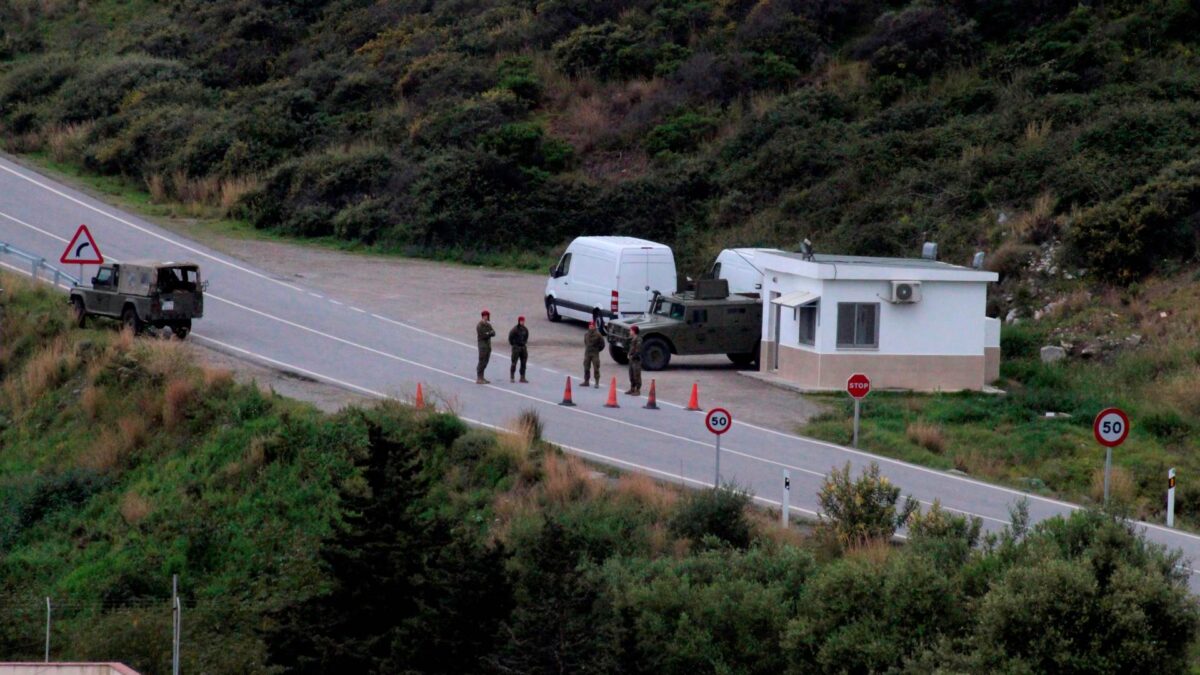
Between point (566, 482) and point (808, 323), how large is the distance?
32.6 ft

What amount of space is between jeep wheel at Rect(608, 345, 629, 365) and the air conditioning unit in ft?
19.7

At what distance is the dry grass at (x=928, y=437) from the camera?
82.7ft

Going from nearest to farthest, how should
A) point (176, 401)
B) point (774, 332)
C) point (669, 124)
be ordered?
point (176, 401)
point (774, 332)
point (669, 124)

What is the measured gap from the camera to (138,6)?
70.4 metres

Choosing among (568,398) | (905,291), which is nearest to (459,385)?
(568,398)

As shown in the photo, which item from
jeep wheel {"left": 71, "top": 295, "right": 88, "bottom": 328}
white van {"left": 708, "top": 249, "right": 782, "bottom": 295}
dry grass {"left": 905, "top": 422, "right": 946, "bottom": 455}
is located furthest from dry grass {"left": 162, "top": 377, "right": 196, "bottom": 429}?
white van {"left": 708, "top": 249, "right": 782, "bottom": 295}

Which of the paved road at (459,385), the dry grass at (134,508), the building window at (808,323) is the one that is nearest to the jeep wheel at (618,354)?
the paved road at (459,385)

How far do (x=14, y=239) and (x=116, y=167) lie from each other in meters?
11.6

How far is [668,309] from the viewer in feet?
104

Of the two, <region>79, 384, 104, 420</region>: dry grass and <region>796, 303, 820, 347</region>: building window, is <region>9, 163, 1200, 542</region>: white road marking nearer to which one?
<region>796, 303, 820, 347</region>: building window

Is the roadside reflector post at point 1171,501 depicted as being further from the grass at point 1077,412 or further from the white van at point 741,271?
the white van at point 741,271

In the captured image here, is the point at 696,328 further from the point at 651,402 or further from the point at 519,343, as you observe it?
the point at 519,343

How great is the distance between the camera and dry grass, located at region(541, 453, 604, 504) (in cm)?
2103

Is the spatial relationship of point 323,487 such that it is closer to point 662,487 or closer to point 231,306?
point 662,487
